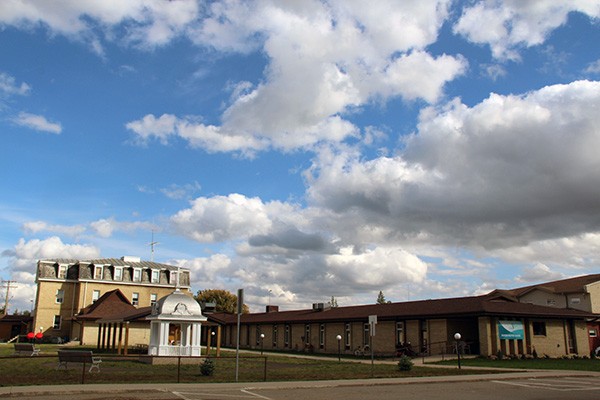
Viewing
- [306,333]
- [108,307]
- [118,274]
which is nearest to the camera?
[306,333]

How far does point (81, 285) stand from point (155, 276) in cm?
944

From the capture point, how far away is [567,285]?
67938 millimetres

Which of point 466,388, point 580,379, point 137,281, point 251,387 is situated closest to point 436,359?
point 580,379

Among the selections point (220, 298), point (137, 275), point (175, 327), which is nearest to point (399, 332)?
point (175, 327)

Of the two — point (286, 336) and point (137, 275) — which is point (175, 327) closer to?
point (286, 336)

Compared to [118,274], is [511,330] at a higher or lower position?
lower

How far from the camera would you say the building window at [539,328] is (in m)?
39.5

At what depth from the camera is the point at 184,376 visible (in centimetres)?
2169

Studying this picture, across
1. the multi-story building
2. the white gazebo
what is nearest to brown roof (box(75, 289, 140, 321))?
the multi-story building

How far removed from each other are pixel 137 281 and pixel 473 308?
48.9 m

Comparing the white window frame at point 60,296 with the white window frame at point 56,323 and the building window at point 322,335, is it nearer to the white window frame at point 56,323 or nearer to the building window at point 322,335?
Result: the white window frame at point 56,323

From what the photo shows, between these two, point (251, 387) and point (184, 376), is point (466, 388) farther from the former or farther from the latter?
point (184, 376)

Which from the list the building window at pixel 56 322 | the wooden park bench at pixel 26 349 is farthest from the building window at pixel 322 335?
the building window at pixel 56 322

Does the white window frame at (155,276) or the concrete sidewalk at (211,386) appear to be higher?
the white window frame at (155,276)
